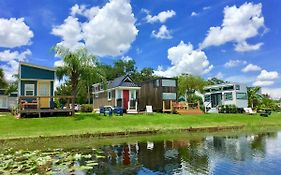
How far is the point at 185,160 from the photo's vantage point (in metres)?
15.6

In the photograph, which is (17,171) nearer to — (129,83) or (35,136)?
(35,136)

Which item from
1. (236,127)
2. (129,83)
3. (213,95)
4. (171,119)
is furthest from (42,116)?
(213,95)

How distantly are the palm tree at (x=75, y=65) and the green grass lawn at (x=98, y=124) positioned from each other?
618 cm

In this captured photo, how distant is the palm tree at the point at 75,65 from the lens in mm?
36219

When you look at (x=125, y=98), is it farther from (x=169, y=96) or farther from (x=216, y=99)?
(x=216, y=99)

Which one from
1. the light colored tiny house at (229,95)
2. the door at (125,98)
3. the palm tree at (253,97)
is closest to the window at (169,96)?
the door at (125,98)

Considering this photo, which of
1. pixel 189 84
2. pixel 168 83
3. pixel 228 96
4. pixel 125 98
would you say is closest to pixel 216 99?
pixel 228 96

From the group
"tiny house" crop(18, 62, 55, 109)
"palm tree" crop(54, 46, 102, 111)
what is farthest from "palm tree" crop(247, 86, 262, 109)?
"tiny house" crop(18, 62, 55, 109)

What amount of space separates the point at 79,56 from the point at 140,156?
22277 millimetres

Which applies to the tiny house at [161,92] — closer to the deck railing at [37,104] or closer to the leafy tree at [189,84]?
the deck railing at [37,104]

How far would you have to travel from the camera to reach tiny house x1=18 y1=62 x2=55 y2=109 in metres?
35.2

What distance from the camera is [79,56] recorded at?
36656 millimetres

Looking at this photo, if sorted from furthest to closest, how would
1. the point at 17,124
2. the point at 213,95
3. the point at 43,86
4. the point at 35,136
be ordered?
1. the point at 213,95
2. the point at 43,86
3. the point at 17,124
4. the point at 35,136

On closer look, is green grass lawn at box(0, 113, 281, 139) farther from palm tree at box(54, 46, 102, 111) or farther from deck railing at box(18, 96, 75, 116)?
palm tree at box(54, 46, 102, 111)
